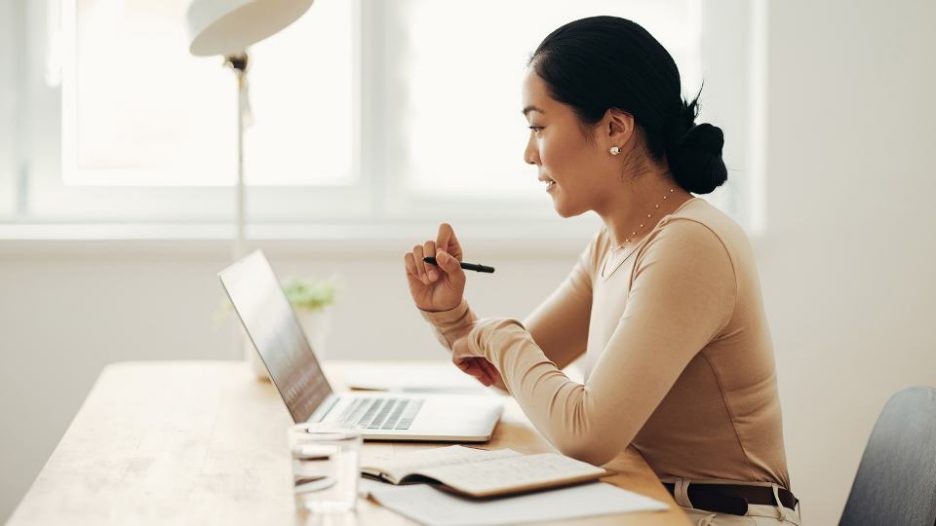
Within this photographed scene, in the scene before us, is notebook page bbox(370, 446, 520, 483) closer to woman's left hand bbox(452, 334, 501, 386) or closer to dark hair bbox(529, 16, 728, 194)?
woman's left hand bbox(452, 334, 501, 386)

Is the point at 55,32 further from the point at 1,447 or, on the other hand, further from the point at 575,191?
the point at 575,191

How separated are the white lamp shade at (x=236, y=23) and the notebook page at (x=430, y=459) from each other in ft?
2.78

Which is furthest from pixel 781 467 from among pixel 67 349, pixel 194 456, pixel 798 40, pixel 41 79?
pixel 41 79

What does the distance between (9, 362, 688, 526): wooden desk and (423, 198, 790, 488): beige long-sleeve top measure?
66 mm

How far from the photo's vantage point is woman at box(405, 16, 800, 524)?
1291 mm

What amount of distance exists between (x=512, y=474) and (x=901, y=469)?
51 cm

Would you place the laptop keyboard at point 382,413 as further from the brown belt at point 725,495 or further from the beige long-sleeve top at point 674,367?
the brown belt at point 725,495

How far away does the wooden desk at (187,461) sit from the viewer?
42.1 inches

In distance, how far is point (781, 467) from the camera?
4.68 ft

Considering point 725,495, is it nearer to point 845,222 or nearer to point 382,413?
point 382,413

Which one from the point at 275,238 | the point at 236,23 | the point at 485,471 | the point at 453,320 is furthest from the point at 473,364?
the point at 275,238

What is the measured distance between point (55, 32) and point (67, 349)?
2.43 feet

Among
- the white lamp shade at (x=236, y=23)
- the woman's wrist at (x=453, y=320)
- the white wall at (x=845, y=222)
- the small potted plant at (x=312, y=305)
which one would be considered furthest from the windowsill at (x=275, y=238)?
the woman's wrist at (x=453, y=320)

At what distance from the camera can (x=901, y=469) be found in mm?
1326
